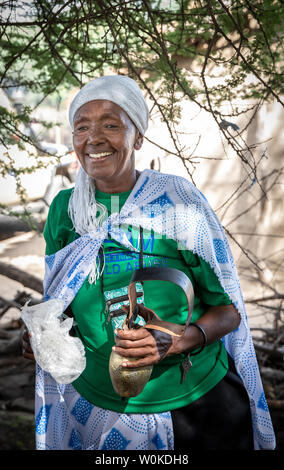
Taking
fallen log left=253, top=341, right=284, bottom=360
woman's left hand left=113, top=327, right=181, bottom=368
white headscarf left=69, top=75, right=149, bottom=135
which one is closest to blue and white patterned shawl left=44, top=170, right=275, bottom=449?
white headscarf left=69, top=75, right=149, bottom=135

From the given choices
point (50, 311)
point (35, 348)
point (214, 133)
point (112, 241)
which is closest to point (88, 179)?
point (112, 241)

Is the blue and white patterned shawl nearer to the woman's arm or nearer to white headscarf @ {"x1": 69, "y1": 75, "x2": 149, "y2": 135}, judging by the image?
the woman's arm

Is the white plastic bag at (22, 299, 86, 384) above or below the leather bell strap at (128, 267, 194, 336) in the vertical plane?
below

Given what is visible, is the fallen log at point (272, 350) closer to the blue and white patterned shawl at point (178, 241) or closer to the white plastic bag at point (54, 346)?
the blue and white patterned shawl at point (178, 241)

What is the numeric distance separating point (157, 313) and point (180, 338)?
167 mm

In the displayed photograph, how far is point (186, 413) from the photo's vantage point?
5.51 ft

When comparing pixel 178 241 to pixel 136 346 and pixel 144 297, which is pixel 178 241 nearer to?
pixel 144 297

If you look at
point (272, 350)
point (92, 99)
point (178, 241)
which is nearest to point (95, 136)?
point (92, 99)

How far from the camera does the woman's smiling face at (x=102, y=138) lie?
5.67ft

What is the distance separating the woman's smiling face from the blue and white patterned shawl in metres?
0.16

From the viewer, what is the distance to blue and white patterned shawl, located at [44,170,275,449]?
1.75 meters

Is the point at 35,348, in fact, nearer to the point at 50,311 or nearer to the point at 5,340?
the point at 50,311

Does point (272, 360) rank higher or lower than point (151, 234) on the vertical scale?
lower
